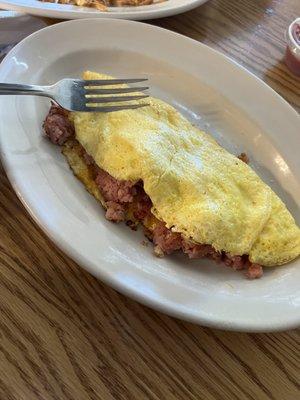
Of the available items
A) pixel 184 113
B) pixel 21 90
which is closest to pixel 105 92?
pixel 21 90

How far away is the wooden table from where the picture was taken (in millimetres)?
1155

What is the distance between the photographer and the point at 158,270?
1.27m

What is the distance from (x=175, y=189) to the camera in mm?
1396

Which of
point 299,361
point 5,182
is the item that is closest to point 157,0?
point 5,182

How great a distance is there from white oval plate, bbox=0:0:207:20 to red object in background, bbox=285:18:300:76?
0.44 m

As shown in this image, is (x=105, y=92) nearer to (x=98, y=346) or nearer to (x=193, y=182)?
→ (x=193, y=182)

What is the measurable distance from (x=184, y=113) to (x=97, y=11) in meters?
0.55

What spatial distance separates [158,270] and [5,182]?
0.52 m

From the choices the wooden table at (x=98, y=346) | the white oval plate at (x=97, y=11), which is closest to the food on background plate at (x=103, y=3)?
the white oval plate at (x=97, y=11)

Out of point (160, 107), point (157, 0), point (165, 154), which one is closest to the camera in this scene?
point (165, 154)

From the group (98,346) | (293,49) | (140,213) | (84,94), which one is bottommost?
(98,346)

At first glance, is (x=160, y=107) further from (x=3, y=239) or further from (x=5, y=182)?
(x=3, y=239)

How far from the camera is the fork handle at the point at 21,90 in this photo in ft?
4.41

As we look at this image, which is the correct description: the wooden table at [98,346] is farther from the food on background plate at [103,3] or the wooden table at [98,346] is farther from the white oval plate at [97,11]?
the food on background plate at [103,3]
